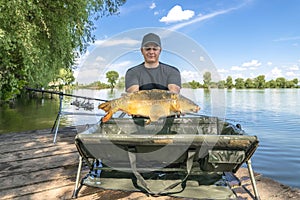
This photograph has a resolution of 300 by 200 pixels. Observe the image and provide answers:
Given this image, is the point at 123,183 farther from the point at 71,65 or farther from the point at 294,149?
the point at 71,65

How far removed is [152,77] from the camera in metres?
3.05

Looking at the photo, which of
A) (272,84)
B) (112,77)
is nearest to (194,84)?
(112,77)

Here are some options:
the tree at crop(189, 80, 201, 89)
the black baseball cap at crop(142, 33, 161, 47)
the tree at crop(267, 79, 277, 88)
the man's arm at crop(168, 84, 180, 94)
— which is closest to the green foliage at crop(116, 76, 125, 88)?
the black baseball cap at crop(142, 33, 161, 47)

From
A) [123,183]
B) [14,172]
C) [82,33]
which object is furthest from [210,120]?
[82,33]

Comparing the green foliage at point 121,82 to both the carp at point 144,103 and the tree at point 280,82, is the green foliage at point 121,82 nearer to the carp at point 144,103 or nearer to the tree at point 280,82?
the carp at point 144,103

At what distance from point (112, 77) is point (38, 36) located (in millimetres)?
4696

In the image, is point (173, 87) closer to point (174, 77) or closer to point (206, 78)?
point (174, 77)

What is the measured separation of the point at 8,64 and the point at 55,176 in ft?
14.7

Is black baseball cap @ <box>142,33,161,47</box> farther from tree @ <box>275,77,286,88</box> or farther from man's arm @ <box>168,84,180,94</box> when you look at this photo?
tree @ <box>275,77,286,88</box>

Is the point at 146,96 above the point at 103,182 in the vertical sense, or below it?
above

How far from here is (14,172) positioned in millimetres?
2969

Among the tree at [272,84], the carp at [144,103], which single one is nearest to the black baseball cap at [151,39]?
the carp at [144,103]

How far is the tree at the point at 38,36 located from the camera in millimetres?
5414

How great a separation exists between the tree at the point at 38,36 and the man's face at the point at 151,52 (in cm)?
379
